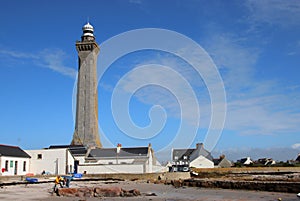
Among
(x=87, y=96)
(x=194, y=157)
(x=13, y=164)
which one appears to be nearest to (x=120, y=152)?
(x=13, y=164)

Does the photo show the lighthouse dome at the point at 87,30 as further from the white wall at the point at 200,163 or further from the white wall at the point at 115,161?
the white wall at the point at 200,163

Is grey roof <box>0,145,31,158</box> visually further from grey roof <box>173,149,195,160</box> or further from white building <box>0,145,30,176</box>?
grey roof <box>173,149,195,160</box>

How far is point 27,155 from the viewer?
47.6 metres

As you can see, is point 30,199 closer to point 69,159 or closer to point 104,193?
point 104,193

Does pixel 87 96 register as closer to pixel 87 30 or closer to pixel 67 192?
pixel 87 30

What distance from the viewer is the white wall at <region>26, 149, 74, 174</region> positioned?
48.1m

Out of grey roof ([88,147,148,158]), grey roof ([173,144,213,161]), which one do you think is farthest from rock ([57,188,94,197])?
grey roof ([173,144,213,161])

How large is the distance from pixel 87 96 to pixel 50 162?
23.6 m

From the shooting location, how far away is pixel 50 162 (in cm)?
4825

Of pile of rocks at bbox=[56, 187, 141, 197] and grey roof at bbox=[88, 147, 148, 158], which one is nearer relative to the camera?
pile of rocks at bbox=[56, 187, 141, 197]

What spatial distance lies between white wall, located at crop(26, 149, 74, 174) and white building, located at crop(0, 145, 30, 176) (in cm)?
104

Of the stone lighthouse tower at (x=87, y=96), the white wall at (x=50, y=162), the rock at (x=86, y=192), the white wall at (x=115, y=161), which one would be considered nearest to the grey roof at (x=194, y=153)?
the stone lighthouse tower at (x=87, y=96)

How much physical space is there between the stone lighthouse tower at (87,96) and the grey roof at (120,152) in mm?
11361

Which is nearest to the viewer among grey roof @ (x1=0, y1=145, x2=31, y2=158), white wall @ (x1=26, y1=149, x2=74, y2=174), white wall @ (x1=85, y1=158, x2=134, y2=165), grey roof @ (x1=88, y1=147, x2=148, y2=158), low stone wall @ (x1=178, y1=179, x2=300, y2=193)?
low stone wall @ (x1=178, y1=179, x2=300, y2=193)
